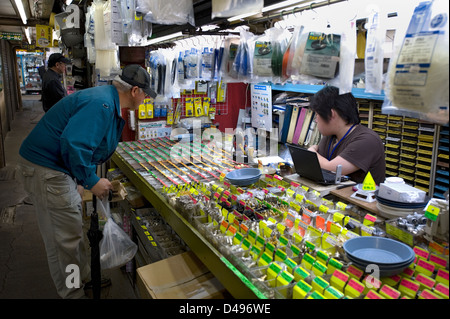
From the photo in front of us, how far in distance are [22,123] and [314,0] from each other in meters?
14.1

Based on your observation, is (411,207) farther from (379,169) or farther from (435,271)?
(379,169)

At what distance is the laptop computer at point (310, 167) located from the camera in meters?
2.58

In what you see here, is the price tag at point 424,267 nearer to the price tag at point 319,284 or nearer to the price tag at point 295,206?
the price tag at point 319,284

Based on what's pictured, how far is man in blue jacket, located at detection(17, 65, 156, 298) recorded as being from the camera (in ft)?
8.42

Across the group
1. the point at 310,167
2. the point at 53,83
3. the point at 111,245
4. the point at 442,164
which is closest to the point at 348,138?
the point at 310,167

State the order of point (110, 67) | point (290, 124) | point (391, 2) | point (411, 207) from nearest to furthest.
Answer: point (411, 207) → point (391, 2) → point (110, 67) → point (290, 124)

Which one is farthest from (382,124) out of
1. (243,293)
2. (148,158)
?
(243,293)

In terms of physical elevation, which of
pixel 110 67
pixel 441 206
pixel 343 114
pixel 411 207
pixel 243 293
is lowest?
pixel 243 293

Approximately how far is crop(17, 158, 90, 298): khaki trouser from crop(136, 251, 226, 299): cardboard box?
0.95 meters

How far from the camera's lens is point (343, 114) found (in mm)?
3098

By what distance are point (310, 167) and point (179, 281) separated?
1.19 m

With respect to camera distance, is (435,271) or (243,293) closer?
(435,271)

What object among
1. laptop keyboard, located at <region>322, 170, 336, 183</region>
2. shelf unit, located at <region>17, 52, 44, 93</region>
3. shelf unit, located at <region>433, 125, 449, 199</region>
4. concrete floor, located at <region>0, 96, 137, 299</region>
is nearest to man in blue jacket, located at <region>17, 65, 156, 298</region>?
concrete floor, located at <region>0, 96, 137, 299</region>

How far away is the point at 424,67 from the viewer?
1.25m
